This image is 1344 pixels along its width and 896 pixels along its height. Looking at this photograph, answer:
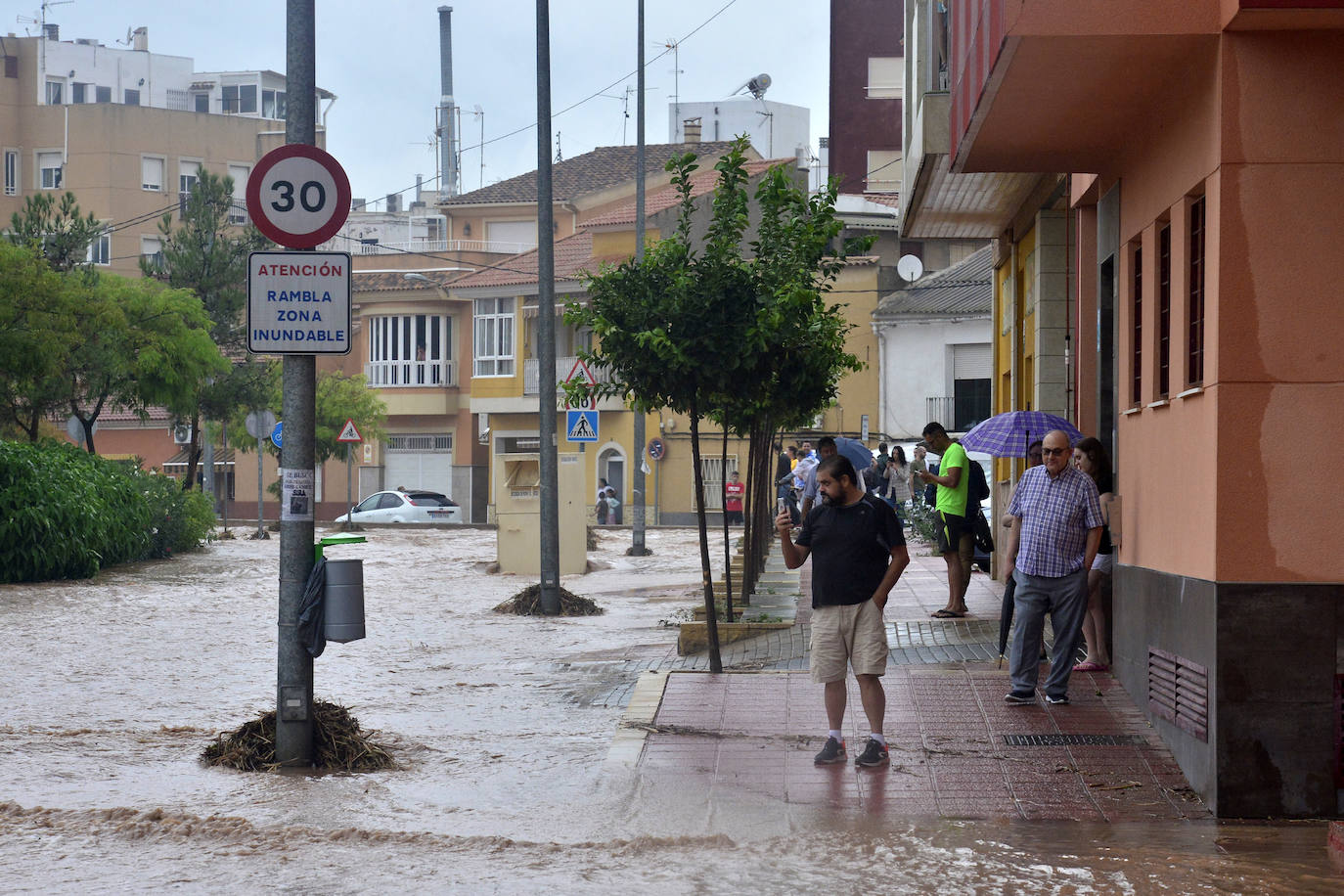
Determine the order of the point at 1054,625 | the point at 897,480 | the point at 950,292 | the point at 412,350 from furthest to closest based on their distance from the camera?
the point at 412,350 < the point at 950,292 < the point at 897,480 < the point at 1054,625

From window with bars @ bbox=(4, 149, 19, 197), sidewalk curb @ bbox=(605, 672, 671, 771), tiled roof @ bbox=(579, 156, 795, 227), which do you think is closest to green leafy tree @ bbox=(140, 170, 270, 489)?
tiled roof @ bbox=(579, 156, 795, 227)

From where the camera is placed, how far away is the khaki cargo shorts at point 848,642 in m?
8.62

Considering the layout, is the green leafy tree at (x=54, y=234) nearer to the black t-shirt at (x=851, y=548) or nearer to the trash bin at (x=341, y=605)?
the trash bin at (x=341, y=605)

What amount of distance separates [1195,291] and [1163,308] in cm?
97

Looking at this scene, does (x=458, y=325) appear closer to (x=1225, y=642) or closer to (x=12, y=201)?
(x=12, y=201)

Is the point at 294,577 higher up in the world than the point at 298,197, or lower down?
lower down

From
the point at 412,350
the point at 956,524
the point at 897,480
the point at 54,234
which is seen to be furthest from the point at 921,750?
the point at 412,350

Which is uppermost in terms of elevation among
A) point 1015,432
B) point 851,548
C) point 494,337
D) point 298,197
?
point 494,337

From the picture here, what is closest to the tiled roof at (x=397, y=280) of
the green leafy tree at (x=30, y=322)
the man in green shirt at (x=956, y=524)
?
the green leafy tree at (x=30, y=322)

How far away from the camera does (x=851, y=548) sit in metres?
8.70

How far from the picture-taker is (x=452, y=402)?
191 ft

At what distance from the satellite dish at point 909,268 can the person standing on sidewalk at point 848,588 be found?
42031 mm

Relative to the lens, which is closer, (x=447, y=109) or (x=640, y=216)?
(x=640, y=216)

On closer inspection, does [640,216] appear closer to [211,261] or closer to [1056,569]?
[211,261]
